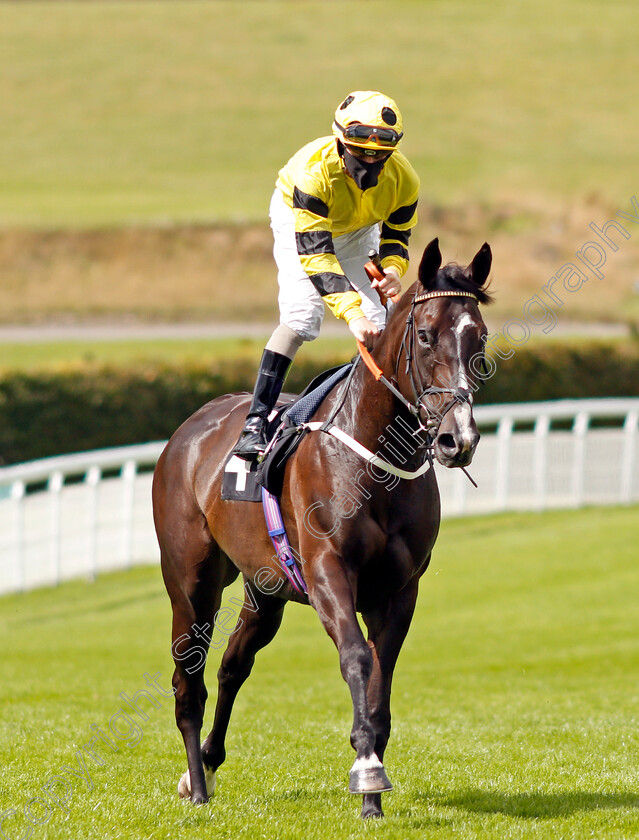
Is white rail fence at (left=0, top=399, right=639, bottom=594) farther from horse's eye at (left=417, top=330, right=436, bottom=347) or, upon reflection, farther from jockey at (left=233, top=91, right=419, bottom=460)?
horse's eye at (left=417, top=330, right=436, bottom=347)

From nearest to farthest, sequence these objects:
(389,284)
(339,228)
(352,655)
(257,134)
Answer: (352,655)
(389,284)
(339,228)
(257,134)

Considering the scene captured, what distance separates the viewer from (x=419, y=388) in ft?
13.6

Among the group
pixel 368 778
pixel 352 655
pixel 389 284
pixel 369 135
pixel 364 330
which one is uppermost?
pixel 369 135

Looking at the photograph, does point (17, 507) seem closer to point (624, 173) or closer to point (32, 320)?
point (32, 320)

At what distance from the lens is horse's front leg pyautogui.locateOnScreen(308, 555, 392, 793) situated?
3.90 meters

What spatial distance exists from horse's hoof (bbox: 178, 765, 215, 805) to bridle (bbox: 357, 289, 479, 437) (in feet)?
6.21

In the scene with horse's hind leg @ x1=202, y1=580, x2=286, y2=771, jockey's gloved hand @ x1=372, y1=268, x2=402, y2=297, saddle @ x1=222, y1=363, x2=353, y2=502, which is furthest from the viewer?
horse's hind leg @ x1=202, y1=580, x2=286, y2=771

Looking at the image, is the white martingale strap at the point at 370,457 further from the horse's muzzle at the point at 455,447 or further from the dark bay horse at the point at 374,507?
the horse's muzzle at the point at 455,447

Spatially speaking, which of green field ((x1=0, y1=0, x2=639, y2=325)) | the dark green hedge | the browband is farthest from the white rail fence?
green field ((x1=0, y1=0, x2=639, y2=325))

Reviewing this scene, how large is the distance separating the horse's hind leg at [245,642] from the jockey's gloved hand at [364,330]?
4.56 ft

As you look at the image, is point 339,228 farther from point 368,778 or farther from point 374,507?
point 368,778

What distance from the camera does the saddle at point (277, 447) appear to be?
185 inches

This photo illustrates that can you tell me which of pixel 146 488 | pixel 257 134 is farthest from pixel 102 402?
pixel 257 134

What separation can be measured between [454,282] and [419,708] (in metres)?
4.21
